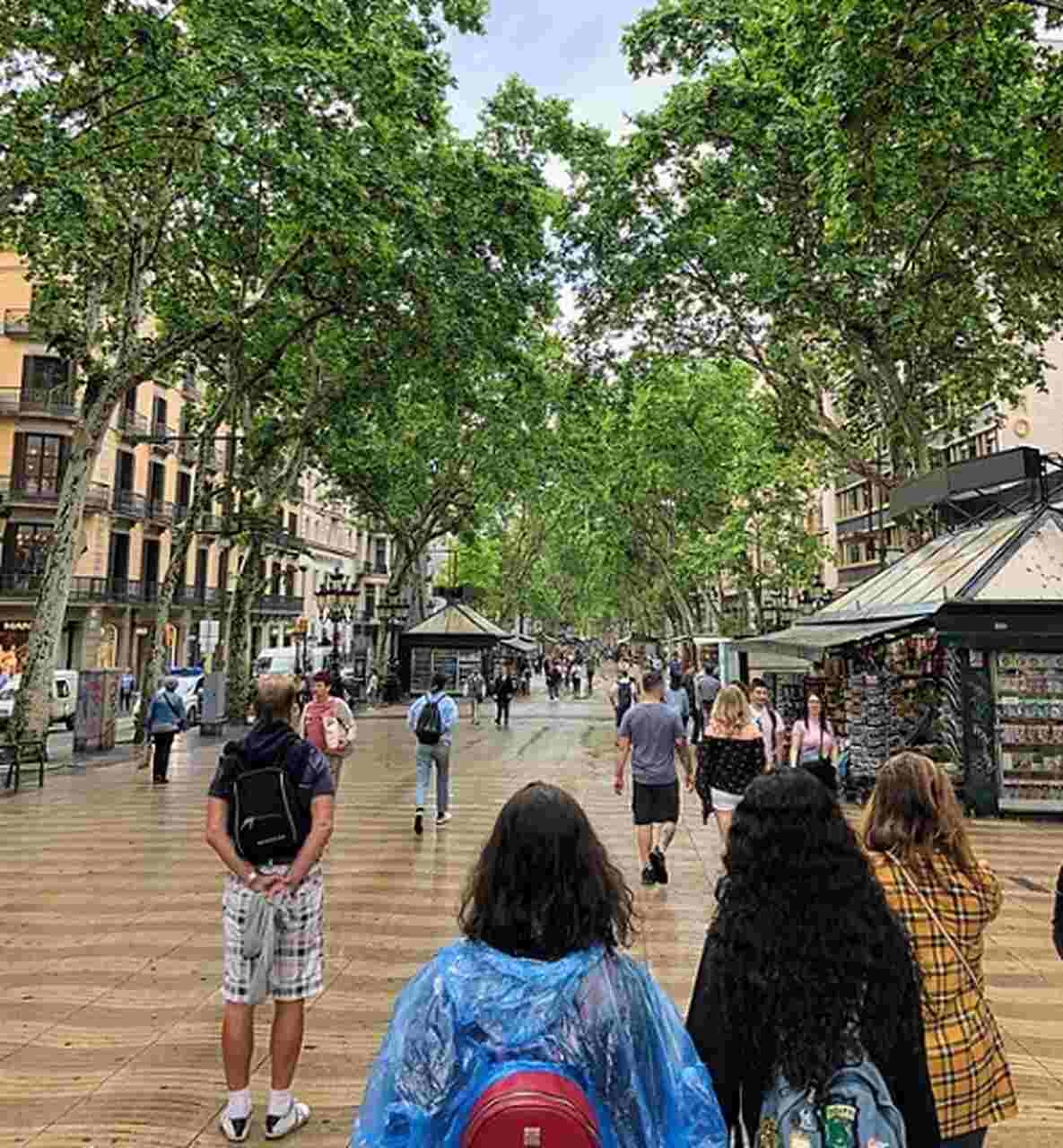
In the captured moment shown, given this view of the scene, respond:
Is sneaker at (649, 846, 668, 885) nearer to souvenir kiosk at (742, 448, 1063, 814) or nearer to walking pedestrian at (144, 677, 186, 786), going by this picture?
souvenir kiosk at (742, 448, 1063, 814)

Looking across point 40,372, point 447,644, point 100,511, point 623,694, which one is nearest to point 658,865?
point 623,694

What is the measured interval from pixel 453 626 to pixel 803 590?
13.8 m

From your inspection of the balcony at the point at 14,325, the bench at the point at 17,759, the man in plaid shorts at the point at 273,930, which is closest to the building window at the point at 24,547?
the balcony at the point at 14,325

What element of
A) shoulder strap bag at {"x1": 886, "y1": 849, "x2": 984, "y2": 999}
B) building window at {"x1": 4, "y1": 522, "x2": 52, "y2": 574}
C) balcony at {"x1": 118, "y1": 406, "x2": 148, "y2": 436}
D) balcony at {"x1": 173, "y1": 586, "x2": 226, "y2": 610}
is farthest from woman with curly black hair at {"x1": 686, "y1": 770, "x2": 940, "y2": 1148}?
balcony at {"x1": 173, "y1": 586, "x2": 226, "y2": 610}

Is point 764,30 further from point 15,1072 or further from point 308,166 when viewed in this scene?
point 15,1072

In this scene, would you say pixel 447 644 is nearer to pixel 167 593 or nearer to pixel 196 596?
pixel 167 593

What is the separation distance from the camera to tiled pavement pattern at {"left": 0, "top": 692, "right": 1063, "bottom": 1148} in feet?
12.2

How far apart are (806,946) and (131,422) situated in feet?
133

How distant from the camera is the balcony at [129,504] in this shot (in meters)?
38.1

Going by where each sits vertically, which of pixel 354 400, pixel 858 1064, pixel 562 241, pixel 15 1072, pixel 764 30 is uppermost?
pixel 764 30

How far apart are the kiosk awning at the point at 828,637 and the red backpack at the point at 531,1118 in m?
10.5

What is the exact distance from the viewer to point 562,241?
16.5m

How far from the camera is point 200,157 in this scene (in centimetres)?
1259

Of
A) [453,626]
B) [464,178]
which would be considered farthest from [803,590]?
[464,178]
